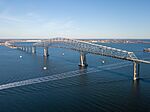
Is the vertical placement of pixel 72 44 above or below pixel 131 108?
above

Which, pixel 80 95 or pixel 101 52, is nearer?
pixel 80 95

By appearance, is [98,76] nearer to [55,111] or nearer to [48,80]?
[48,80]

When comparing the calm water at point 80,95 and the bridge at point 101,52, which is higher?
the bridge at point 101,52

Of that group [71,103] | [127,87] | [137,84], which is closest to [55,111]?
[71,103]

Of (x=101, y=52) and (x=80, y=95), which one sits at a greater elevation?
(x=101, y=52)

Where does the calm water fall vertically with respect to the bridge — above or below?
below

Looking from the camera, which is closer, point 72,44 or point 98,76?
point 98,76

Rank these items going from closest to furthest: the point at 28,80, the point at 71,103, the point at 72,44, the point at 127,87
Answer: the point at 71,103 < the point at 127,87 < the point at 28,80 < the point at 72,44

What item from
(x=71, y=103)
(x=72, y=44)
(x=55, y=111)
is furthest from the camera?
(x=72, y=44)

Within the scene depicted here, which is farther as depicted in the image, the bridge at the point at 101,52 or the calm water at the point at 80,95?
the bridge at the point at 101,52

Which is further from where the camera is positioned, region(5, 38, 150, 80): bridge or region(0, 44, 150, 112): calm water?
region(5, 38, 150, 80): bridge

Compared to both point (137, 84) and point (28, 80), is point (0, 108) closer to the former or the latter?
point (28, 80)
